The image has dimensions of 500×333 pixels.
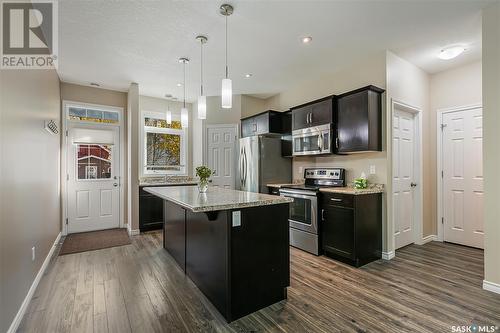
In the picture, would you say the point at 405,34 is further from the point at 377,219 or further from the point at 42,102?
the point at 42,102

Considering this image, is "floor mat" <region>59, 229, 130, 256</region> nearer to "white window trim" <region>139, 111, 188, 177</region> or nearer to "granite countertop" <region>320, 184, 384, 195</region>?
"white window trim" <region>139, 111, 188, 177</region>

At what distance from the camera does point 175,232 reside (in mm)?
3240

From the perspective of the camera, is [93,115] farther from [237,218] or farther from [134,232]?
[237,218]

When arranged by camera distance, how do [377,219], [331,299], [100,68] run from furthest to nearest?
[100,68]
[377,219]
[331,299]

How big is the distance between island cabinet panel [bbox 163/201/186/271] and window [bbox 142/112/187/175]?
214 cm

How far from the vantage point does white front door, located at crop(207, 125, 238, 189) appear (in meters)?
5.38

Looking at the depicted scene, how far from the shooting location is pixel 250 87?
15.9 ft

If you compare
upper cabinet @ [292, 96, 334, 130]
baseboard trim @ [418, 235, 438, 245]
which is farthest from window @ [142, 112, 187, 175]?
baseboard trim @ [418, 235, 438, 245]

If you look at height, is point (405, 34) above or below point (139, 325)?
above

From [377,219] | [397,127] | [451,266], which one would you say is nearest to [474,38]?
[397,127]

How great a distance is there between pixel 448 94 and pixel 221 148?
4.24 m

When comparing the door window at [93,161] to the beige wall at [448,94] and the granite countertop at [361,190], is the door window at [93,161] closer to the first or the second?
the granite countertop at [361,190]

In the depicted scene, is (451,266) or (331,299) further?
(451,266)

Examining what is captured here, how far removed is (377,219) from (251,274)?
2.16 metres
